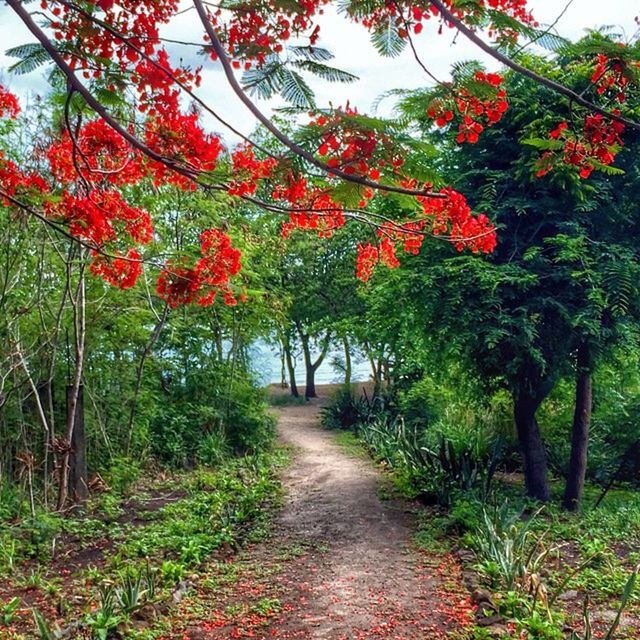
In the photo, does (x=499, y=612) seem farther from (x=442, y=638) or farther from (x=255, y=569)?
(x=255, y=569)

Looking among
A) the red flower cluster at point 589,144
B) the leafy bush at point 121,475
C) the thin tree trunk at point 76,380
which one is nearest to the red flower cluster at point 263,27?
the red flower cluster at point 589,144

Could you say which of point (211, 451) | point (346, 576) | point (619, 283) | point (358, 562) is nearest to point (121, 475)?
point (211, 451)

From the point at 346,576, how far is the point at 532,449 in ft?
10.4

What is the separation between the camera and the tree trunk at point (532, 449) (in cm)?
667

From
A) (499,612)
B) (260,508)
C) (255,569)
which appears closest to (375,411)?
(260,508)

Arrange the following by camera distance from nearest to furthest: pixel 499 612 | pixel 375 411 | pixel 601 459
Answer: pixel 499 612 → pixel 601 459 → pixel 375 411

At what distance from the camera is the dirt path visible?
3.49m

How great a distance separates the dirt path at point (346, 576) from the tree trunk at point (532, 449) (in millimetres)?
1468

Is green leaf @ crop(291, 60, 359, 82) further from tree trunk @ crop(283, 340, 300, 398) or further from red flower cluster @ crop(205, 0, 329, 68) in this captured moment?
tree trunk @ crop(283, 340, 300, 398)

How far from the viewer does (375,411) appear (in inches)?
512

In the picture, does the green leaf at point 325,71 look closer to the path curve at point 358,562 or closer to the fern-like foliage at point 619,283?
the path curve at point 358,562

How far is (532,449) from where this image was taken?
21.9ft

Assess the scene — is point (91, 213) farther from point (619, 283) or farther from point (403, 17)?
point (619, 283)

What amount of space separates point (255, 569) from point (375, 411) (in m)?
8.60
